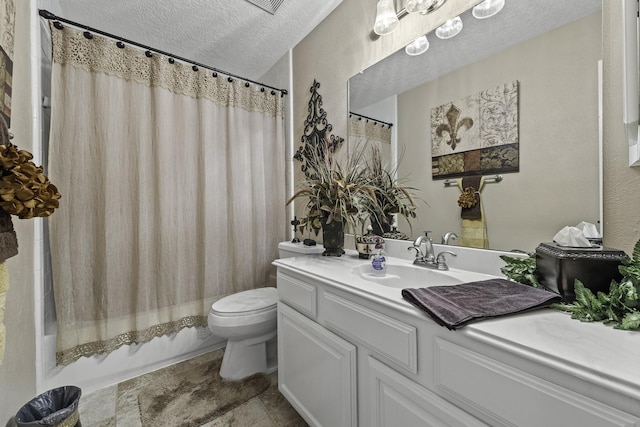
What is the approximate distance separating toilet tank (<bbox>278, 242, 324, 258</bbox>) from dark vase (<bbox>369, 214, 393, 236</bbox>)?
0.42m

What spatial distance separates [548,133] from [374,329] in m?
0.90

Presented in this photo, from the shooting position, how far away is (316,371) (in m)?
1.07

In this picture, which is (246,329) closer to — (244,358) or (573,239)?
(244,358)

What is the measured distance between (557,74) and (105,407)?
2.54 m

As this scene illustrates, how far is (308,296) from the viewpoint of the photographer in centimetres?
111

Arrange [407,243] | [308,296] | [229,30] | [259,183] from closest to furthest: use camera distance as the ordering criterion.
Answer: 1. [308,296]
2. [407,243]
3. [229,30]
4. [259,183]

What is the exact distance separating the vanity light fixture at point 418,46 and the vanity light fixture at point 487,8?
0.73 feet

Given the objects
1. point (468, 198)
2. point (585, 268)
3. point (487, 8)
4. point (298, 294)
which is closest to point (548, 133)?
point (468, 198)

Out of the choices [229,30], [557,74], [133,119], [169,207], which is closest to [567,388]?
[557,74]

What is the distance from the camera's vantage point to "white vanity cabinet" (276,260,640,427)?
0.45 m

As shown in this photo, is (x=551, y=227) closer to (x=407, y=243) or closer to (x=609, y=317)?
(x=609, y=317)

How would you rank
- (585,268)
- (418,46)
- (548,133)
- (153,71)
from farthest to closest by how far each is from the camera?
(153,71) → (418,46) → (548,133) → (585,268)

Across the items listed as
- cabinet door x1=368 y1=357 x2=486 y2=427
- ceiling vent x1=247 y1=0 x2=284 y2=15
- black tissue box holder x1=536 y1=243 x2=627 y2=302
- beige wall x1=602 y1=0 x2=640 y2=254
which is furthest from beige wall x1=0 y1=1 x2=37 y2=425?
beige wall x1=602 y1=0 x2=640 y2=254

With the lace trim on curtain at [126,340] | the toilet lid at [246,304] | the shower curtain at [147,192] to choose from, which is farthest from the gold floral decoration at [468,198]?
the lace trim on curtain at [126,340]
